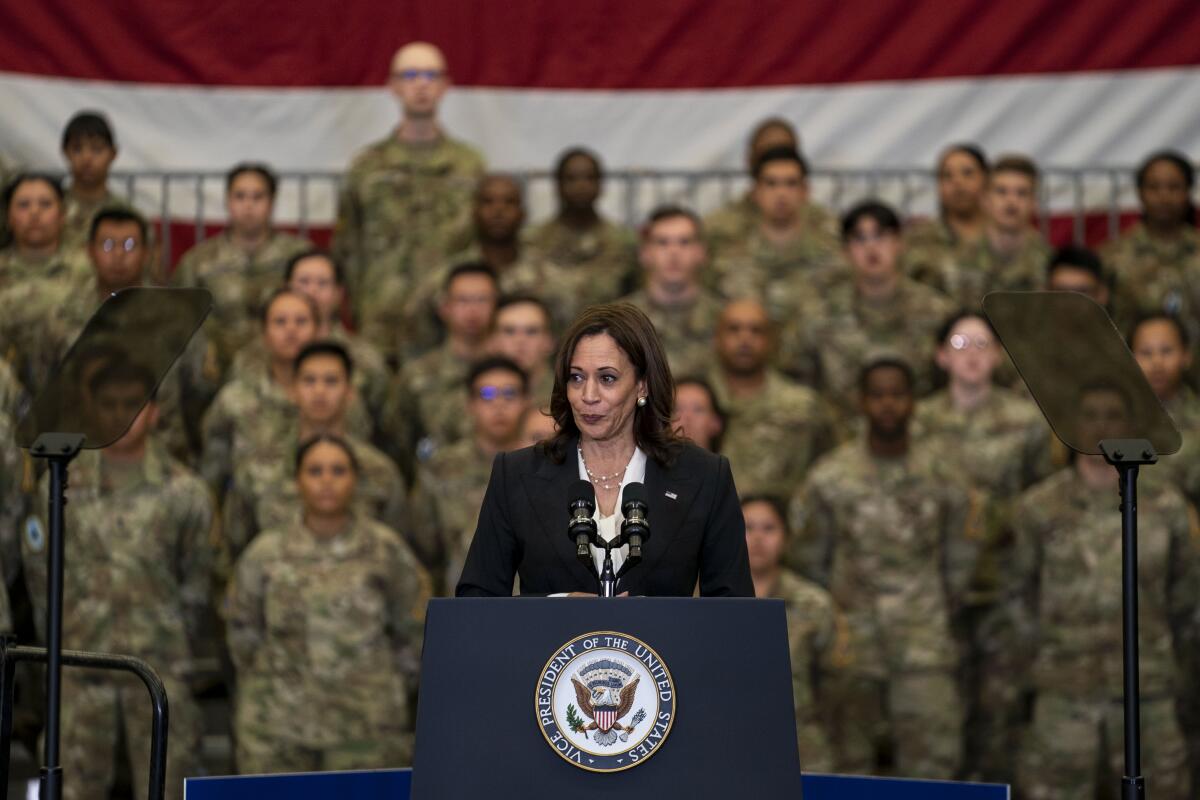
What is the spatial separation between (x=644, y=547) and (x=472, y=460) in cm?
350

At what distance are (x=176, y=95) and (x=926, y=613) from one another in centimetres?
432

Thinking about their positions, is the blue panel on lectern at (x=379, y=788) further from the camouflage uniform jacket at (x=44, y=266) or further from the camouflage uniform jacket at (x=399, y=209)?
the camouflage uniform jacket at (x=399, y=209)

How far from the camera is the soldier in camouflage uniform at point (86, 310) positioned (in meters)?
7.12

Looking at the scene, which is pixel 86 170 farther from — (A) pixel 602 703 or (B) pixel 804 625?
(A) pixel 602 703

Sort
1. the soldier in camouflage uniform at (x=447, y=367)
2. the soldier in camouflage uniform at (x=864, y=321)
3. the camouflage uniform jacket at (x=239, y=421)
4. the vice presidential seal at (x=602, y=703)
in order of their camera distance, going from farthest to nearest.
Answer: the soldier in camouflage uniform at (x=864, y=321) < the soldier in camouflage uniform at (x=447, y=367) < the camouflage uniform jacket at (x=239, y=421) < the vice presidential seal at (x=602, y=703)

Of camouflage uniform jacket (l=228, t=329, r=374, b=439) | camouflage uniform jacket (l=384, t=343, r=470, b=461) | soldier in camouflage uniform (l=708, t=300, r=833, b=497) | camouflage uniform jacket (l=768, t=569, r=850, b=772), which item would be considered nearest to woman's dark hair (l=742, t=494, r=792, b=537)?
camouflage uniform jacket (l=768, t=569, r=850, b=772)

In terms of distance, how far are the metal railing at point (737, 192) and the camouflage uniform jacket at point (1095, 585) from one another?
7.93ft

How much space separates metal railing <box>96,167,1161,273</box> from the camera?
8781mm

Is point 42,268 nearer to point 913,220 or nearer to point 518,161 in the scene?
point 518,161

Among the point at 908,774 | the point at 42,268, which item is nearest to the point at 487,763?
the point at 908,774

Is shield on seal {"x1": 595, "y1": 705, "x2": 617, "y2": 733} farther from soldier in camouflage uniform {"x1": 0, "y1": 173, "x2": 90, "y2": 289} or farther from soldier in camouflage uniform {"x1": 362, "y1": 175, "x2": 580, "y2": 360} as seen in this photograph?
soldier in camouflage uniform {"x1": 0, "y1": 173, "x2": 90, "y2": 289}

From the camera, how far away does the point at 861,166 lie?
8.91m

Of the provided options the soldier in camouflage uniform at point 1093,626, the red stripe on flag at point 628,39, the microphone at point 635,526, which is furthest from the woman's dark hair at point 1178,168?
the microphone at point 635,526

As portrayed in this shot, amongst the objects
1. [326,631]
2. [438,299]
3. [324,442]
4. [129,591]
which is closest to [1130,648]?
[326,631]
